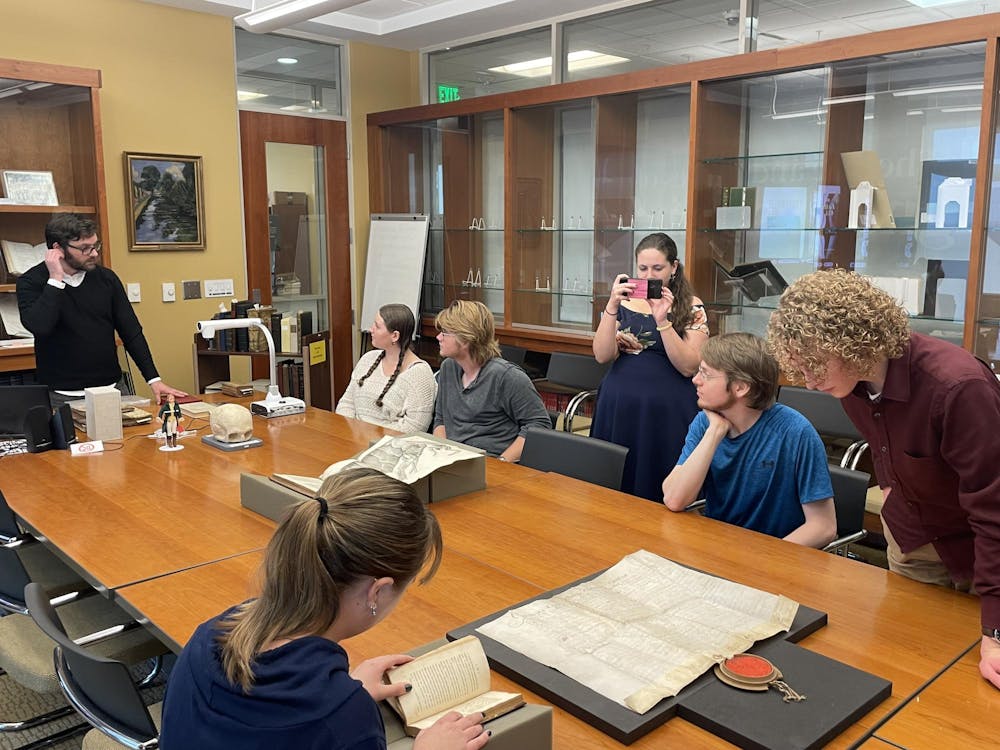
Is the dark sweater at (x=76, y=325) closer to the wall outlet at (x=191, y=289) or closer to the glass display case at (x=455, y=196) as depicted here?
the wall outlet at (x=191, y=289)

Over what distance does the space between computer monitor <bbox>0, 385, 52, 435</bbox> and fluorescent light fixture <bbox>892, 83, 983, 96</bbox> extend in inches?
155

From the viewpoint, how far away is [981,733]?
134 centimetres

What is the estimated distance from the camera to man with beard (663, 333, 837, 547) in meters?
2.33

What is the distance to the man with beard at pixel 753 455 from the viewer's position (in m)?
2.33

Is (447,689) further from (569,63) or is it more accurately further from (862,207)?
(569,63)

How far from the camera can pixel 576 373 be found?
15.7ft

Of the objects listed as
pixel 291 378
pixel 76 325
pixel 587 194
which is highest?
pixel 587 194

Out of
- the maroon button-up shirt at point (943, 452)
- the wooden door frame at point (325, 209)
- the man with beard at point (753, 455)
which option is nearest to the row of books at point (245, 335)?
the wooden door frame at point (325, 209)

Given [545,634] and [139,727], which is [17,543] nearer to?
[139,727]

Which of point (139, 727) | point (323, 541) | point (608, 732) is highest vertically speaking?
point (323, 541)

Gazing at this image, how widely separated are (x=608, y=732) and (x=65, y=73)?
4.66 metres

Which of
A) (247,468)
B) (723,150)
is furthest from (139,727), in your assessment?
(723,150)

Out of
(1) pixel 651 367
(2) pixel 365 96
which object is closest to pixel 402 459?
(1) pixel 651 367

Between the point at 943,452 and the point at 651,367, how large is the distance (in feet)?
5.75
